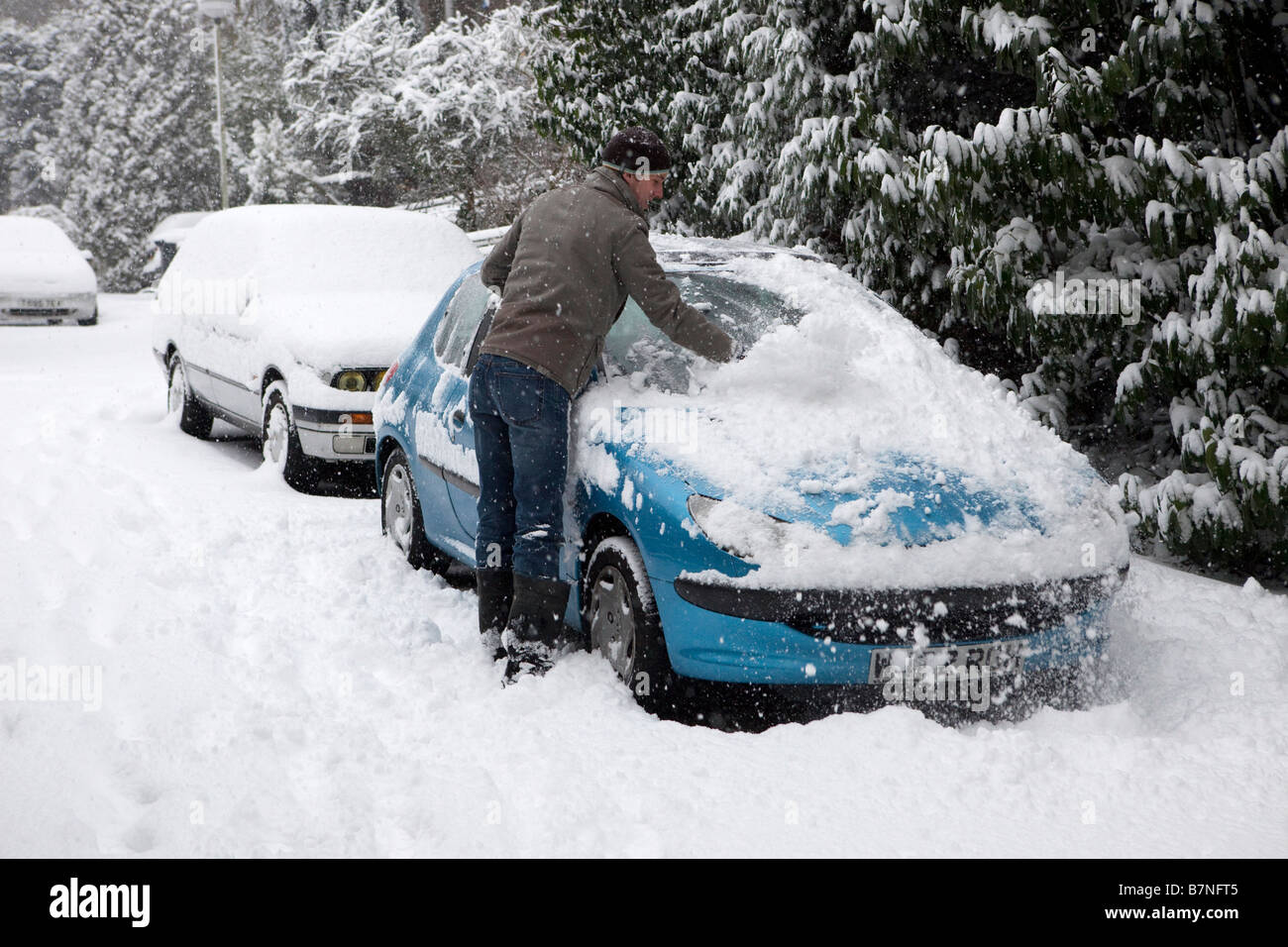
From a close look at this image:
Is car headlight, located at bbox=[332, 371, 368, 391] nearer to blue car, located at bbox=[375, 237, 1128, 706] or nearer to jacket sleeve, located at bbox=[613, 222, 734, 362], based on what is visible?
blue car, located at bbox=[375, 237, 1128, 706]

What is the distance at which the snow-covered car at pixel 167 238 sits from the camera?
26506 millimetres

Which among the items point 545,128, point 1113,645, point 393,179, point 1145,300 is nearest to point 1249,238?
point 1145,300

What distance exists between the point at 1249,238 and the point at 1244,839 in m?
2.67

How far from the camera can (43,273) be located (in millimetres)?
17844

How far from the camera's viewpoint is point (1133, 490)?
5.37 metres

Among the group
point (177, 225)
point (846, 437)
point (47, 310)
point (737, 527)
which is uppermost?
point (846, 437)

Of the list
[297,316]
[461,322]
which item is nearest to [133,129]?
[297,316]

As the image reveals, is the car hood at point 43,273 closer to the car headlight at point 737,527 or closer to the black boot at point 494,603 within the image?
the black boot at point 494,603

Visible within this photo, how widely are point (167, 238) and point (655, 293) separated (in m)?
26.0

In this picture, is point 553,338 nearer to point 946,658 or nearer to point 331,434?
point 946,658

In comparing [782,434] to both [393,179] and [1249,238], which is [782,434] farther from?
[393,179]

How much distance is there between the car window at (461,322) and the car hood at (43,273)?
14778 mm

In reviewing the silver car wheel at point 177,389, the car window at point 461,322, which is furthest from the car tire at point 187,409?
the car window at point 461,322

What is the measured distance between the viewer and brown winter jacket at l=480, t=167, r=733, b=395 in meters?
3.92
